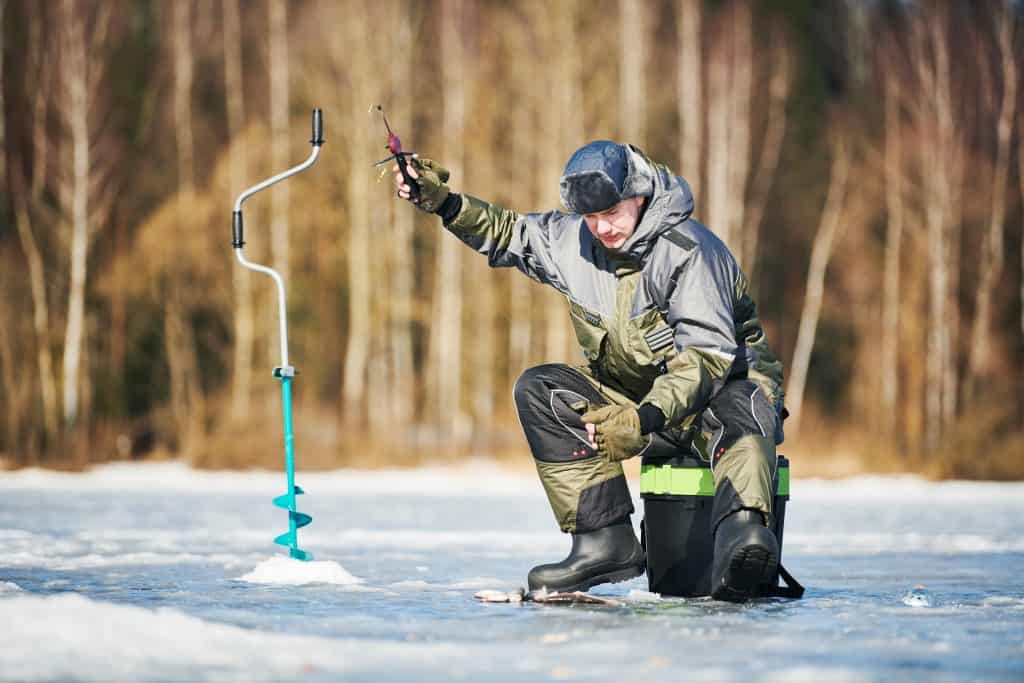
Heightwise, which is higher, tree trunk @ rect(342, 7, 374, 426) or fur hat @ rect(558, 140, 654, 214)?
tree trunk @ rect(342, 7, 374, 426)

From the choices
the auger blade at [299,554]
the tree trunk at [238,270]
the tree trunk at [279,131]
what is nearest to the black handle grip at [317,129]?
the auger blade at [299,554]

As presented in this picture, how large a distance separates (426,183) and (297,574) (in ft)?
5.06

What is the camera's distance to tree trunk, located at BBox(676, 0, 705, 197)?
67.8ft

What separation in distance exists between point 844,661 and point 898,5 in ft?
82.5

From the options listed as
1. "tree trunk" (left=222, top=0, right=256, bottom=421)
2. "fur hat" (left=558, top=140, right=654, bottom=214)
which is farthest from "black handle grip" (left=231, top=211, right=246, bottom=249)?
"tree trunk" (left=222, top=0, right=256, bottom=421)

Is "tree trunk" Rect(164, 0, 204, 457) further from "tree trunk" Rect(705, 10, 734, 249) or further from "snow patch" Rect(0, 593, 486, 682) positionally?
"snow patch" Rect(0, 593, 486, 682)

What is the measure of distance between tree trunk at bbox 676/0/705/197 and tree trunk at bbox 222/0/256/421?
6.60 metres

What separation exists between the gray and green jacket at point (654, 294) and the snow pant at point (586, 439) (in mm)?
75

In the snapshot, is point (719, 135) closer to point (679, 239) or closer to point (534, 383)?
point (534, 383)

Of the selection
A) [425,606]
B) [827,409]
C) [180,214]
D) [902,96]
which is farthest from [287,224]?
[425,606]

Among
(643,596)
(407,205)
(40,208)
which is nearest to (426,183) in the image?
(643,596)

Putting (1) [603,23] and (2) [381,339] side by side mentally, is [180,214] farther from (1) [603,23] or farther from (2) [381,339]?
(1) [603,23]

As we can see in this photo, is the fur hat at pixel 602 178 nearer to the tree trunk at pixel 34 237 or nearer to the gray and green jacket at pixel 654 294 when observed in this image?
the gray and green jacket at pixel 654 294

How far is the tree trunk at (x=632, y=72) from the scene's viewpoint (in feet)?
67.5
